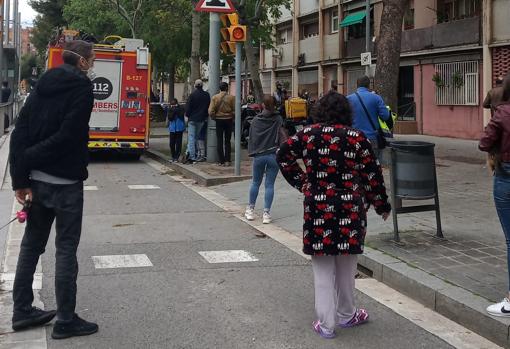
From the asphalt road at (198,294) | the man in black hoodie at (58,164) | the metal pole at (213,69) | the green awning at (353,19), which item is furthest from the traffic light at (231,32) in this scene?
the green awning at (353,19)

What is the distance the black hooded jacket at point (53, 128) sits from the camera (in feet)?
13.6

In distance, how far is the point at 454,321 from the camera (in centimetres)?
485

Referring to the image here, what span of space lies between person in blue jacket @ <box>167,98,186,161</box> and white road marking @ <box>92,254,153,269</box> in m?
8.56

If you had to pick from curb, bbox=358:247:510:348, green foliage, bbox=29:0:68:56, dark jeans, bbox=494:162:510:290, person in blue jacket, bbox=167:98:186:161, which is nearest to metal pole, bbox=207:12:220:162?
person in blue jacket, bbox=167:98:186:161

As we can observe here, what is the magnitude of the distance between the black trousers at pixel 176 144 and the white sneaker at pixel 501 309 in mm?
11481

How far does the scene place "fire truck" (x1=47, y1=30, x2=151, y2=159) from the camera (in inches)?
609

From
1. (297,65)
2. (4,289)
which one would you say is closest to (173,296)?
(4,289)

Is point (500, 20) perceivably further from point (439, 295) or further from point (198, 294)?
point (198, 294)

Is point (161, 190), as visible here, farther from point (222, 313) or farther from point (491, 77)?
point (491, 77)

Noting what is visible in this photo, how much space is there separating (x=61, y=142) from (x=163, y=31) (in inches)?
944

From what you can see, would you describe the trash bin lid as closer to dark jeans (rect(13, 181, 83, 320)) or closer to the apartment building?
dark jeans (rect(13, 181, 83, 320))

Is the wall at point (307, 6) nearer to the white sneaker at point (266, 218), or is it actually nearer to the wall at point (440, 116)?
the wall at point (440, 116)

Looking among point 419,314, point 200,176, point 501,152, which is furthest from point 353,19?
point 501,152

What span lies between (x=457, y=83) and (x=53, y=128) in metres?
20.7
